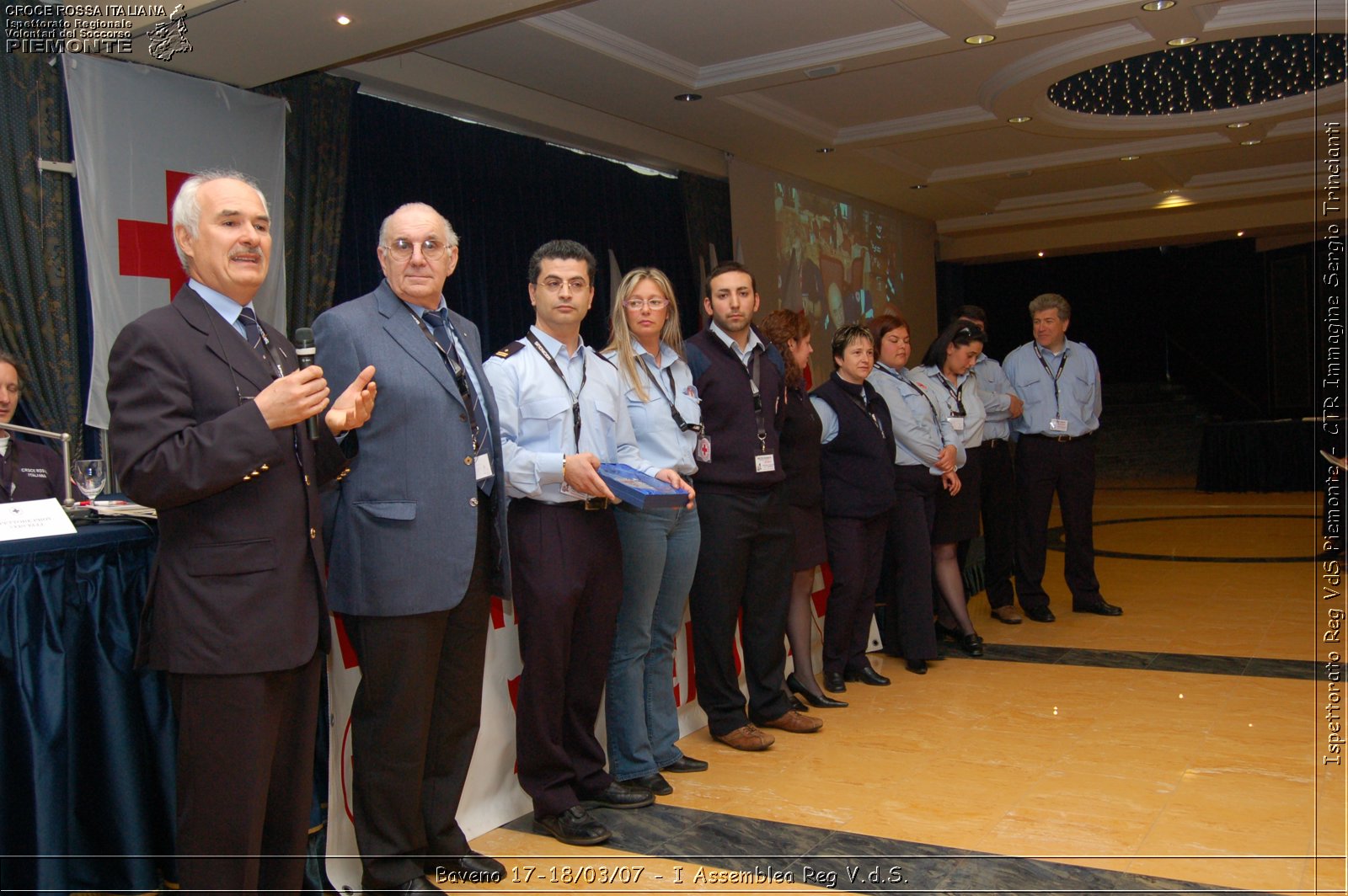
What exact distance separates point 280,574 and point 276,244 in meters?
3.86

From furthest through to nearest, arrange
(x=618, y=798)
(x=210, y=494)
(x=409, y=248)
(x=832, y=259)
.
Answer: (x=832, y=259) < (x=618, y=798) < (x=409, y=248) < (x=210, y=494)

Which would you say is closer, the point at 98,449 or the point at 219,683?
the point at 219,683

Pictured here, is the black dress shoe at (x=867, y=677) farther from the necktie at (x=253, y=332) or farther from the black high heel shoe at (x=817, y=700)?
the necktie at (x=253, y=332)

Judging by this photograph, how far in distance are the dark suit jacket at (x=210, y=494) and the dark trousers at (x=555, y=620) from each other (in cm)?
84

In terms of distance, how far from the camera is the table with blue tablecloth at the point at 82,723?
2.19 m

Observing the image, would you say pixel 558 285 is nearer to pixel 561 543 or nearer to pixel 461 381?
pixel 461 381

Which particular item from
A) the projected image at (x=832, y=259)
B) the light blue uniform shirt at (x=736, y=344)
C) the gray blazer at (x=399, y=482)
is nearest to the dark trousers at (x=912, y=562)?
the light blue uniform shirt at (x=736, y=344)

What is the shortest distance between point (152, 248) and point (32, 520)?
2854 mm

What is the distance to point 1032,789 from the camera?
9.98ft

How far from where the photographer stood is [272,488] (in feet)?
6.20

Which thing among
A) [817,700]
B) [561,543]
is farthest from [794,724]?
[561,543]

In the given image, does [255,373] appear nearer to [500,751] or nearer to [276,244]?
[500,751]

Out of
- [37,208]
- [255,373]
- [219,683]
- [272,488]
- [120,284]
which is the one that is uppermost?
[37,208]

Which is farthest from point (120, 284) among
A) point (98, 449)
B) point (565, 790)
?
point (565, 790)
